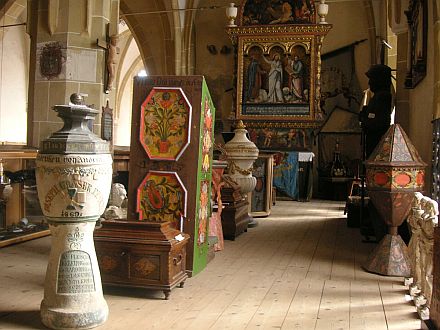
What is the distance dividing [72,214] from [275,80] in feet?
35.3

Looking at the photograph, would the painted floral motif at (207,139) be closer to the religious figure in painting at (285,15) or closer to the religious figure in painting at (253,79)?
the religious figure in painting at (253,79)

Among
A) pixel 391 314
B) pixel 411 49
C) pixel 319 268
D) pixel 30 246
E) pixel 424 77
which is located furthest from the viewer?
pixel 411 49

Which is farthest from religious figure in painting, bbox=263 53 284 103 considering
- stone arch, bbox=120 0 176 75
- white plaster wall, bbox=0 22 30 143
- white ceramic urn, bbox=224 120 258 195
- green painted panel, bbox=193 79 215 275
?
green painted panel, bbox=193 79 215 275

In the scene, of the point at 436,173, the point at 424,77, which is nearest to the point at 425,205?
the point at 436,173

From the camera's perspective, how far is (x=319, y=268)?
504 centimetres

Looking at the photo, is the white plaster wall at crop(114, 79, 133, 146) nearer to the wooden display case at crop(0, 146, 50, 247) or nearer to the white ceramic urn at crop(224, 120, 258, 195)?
the white ceramic urn at crop(224, 120, 258, 195)

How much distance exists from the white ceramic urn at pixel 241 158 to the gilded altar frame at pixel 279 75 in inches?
229

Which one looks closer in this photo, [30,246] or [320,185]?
[30,246]

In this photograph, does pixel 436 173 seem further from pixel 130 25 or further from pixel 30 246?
pixel 130 25

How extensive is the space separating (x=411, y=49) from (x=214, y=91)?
8149 millimetres

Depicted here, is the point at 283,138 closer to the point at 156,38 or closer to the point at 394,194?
the point at 156,38

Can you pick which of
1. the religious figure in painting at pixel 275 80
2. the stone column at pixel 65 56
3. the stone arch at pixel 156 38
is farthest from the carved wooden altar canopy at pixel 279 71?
the stone column at pixel 65 56

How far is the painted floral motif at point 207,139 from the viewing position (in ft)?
14.7

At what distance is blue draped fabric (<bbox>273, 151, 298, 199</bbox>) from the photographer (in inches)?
488
